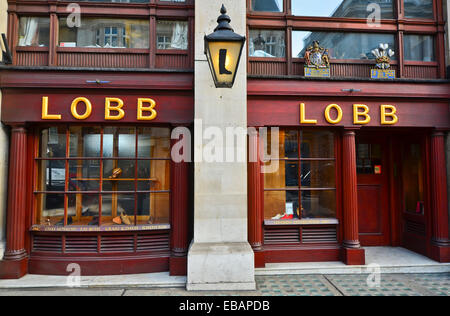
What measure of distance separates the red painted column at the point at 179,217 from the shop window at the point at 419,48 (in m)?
5.51

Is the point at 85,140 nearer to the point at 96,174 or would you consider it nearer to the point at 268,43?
the point at 96,174

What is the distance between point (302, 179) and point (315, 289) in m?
2.25

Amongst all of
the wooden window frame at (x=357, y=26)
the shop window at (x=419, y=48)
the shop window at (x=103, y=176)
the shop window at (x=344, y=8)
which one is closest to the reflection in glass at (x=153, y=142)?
the shop window at (x=103, y=176)

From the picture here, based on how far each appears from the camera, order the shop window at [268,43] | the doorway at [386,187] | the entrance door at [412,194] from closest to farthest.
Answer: the shop window at [268,43] < the entrance door at [412,194] < the doorway at [386,187]

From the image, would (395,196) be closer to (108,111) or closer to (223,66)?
(223,66)

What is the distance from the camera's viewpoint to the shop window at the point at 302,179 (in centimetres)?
606

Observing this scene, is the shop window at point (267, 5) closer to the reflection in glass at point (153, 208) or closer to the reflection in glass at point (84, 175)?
the reflection in glass at point (153, 208)

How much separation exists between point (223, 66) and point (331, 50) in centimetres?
316

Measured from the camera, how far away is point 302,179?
6102 mm

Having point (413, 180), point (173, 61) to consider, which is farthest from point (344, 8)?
point (413, 180)

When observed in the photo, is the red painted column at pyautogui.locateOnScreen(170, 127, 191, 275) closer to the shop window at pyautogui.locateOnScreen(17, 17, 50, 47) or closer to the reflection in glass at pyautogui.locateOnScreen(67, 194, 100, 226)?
the reflection in glass at pyautogui.locateOnScreen(67, 194, 100, 226)

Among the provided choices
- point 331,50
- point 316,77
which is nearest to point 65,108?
point 316,77

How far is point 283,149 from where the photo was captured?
6.07m

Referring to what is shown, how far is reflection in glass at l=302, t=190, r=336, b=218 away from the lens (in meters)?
6.09
